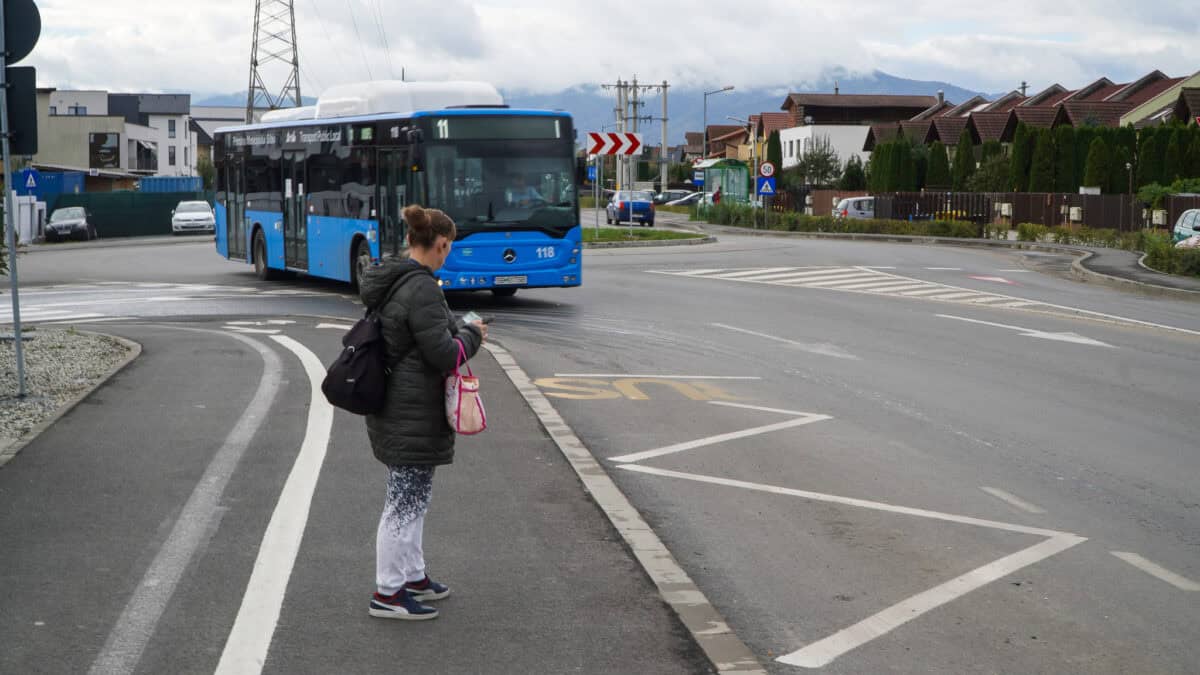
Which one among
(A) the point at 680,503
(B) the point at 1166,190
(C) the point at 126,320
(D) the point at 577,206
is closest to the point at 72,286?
(C) the point at 126,320

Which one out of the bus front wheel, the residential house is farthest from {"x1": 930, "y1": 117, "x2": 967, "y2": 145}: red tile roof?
the bus front wheel

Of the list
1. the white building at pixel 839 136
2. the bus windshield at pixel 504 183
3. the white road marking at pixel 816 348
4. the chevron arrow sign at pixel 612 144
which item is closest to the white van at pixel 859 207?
the chevron arrow sign at pixel 612 144

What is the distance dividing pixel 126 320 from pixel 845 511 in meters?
14.3

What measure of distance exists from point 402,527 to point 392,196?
15.7 metres

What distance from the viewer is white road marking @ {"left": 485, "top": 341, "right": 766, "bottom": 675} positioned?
5.10m

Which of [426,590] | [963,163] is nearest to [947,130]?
[963,163]

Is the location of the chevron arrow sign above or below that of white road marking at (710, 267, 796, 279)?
above

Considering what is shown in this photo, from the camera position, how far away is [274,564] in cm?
625

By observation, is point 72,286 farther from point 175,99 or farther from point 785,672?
point 175,99

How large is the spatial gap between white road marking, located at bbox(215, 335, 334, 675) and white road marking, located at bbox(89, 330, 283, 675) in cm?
30

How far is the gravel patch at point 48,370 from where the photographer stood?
10.5m

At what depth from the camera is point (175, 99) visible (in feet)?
455

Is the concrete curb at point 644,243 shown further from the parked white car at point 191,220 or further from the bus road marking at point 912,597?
the bus road marking at point 912,597

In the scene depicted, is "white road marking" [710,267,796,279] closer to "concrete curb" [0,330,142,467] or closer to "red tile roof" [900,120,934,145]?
"concrete curb" [0,330,142,467]
